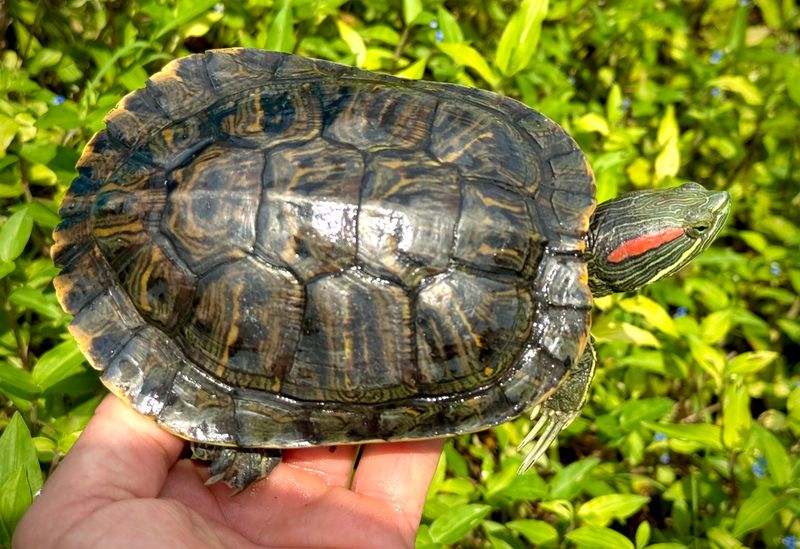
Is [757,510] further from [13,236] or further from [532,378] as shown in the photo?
[13,236]

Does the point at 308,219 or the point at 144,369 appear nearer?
the point at 308,219

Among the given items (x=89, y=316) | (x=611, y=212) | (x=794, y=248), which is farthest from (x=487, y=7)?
(x=89, y=316)

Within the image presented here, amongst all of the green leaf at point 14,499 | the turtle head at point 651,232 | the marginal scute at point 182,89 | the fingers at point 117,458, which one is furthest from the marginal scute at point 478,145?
the green leaf at point 14,499

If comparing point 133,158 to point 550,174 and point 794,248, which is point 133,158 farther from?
point 794,248

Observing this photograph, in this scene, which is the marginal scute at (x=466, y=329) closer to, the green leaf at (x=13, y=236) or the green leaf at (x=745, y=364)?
the green leaf at (x=745, y=364)

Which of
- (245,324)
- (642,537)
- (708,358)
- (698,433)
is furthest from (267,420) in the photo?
(708,358)

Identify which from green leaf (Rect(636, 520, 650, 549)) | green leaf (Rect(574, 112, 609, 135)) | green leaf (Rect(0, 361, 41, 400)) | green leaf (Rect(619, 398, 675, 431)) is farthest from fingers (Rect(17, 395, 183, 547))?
green leaf (Rect(574, 112, 609, 135))

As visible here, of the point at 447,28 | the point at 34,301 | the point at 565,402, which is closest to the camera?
the point at 34,301
